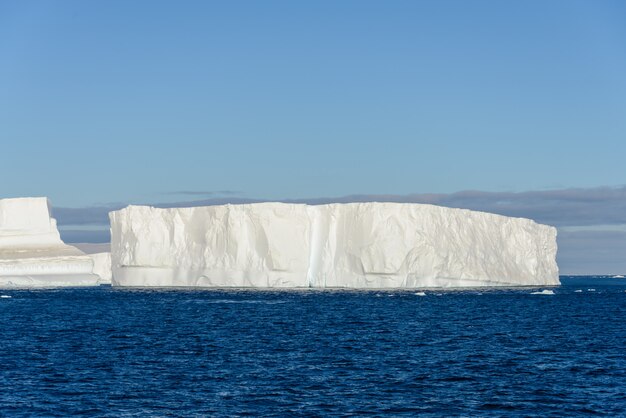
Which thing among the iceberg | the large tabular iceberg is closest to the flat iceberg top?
the iceberg

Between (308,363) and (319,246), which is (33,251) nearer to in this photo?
(319,246)

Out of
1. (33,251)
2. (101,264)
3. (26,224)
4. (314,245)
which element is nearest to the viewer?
(314,245)

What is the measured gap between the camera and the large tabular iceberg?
6091 centimetres

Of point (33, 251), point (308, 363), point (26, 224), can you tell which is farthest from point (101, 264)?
point (308, 363)

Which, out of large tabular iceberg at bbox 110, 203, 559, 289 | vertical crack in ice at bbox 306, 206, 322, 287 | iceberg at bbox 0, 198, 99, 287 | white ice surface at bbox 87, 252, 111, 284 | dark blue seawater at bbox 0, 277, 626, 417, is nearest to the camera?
dark blue seawater at bbox 0, 277, 626, 417

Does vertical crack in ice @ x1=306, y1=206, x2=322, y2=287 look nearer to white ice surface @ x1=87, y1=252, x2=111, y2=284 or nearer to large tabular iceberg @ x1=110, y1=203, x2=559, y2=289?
large tabular iceberg @ x1=110, y1=203, x2=559, y2=289

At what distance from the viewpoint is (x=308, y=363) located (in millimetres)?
23156

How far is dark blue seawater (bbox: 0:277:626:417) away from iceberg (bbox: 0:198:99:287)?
31.2 metres

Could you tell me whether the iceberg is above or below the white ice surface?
above

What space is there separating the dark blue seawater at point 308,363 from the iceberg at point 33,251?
102 feet

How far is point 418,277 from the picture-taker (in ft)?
202

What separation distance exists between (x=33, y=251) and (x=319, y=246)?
25.1m

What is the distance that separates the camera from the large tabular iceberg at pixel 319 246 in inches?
2398

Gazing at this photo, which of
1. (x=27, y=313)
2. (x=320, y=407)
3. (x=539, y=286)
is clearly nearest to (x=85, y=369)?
(x=320, y=407)
